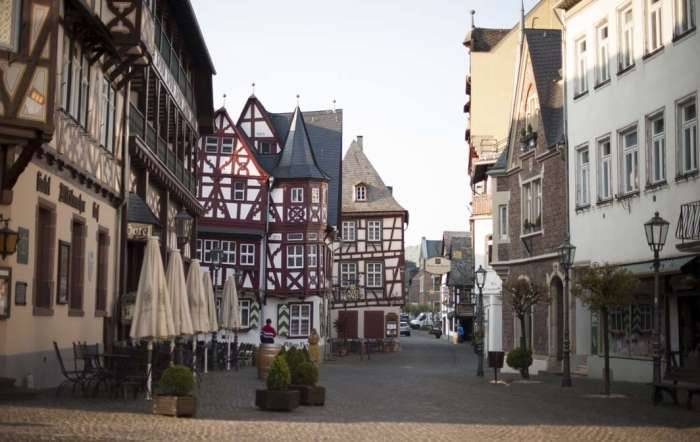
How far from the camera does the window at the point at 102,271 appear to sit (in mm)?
23031

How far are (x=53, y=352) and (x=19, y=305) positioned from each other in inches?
87.9

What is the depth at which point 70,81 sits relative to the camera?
64.5 ft

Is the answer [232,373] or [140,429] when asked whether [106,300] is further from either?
[140,429]

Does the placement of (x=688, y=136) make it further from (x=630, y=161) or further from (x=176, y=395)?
(x=176, y=395)

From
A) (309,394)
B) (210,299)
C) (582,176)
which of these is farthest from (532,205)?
(309,394)

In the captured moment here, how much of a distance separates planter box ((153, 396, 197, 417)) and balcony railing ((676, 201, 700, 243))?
11.2m

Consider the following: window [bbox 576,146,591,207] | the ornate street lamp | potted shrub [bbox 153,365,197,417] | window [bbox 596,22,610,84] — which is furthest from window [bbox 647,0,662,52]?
the ornate street lamp

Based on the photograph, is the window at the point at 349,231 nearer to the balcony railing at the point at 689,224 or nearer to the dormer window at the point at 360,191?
Answer: the dormer window at the point at 360,191

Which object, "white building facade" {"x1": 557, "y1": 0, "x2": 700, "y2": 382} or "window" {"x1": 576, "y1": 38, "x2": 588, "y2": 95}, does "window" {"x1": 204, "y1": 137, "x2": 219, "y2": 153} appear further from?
"window" {"x1": 576, "y1": 38, "x2": 588, "y2": 95}

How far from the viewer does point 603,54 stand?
91.8 ft

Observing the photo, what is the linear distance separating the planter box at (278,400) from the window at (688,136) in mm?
10845

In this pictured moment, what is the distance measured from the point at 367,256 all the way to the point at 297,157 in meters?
14.7

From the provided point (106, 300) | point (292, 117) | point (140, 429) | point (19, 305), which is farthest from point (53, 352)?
point (292, 117)

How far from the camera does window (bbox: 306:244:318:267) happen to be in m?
55.5
